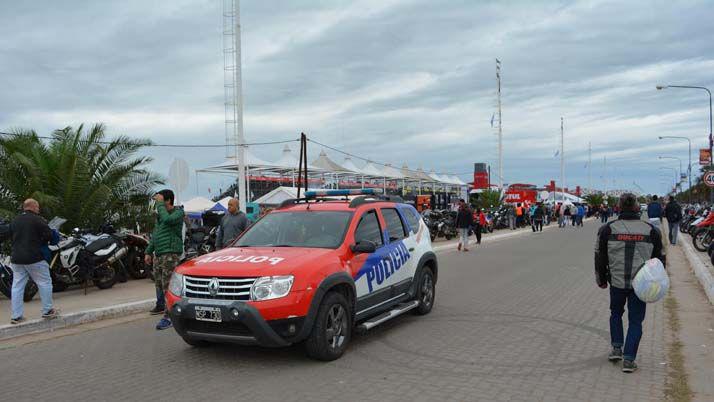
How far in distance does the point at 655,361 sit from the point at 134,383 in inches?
203

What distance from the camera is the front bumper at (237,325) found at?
558 centimetres

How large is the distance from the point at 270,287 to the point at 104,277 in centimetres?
693

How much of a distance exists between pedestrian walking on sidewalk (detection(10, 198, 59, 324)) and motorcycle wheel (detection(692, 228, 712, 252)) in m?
17.3

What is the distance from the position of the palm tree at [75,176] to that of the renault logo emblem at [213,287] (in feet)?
25.0

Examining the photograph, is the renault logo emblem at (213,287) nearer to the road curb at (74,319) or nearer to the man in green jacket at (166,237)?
the man in green jacket at (166,237)

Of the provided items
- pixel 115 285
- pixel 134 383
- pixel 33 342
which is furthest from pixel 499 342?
pixel 115 285

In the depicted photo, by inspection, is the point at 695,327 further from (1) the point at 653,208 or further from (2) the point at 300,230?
(1) the point at 653,208

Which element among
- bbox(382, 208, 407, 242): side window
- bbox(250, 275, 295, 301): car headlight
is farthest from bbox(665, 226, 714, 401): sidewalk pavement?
bbox(250, 275, 295, 301): car headlight

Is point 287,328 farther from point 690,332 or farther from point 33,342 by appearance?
point 690,332

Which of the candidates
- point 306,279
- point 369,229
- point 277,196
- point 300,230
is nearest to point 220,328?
point 306,279

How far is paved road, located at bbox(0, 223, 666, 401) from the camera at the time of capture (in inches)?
206

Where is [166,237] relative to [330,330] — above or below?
above

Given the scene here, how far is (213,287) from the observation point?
5.83m

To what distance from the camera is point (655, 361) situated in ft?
20.3
